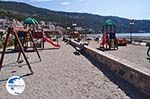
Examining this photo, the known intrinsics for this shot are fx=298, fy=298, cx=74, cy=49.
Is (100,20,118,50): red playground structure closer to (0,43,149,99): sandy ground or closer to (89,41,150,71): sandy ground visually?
(89,41,150,71): sandy ground

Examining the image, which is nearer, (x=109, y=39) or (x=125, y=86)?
(x=125, y=86)

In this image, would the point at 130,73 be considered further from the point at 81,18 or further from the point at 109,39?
the point at 81,18

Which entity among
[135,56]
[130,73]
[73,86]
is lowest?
[135,56]

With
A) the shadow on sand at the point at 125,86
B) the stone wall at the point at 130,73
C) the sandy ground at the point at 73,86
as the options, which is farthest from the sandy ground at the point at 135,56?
the sandy ground at the point at 73,86

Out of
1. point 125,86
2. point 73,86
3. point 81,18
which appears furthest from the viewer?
point 81,18

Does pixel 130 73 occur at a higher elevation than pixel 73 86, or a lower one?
higher

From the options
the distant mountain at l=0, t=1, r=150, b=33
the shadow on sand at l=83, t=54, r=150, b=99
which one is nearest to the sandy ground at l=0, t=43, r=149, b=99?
the shadow on sand at l=83, t=54, r=150, b=99

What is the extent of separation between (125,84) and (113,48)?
15529mm

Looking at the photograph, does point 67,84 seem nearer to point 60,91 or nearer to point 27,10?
point 60,91

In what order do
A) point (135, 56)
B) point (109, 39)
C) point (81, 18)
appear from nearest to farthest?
1. point (135, 56)
2. point (109, 39)
3. point (81, 18)

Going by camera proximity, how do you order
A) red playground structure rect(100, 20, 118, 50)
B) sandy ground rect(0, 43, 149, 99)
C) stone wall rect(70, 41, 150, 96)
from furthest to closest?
1. red playground structure rect(100, 20, 118, 50)
2. sandy ground rect(0, 43, 149, 99)
3. stone wall rect(70, 41, 150, 96)

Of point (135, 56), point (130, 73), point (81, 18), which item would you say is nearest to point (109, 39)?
point (135, 56)

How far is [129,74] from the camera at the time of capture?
7926 mm

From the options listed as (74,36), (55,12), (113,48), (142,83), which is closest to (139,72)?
(142,83)
